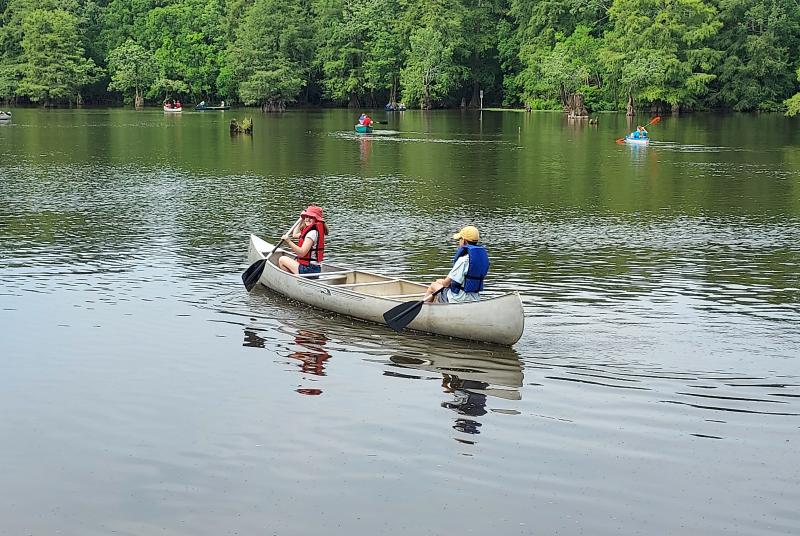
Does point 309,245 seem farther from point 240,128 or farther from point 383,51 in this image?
point 383,51

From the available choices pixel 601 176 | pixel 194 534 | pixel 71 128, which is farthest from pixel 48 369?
pixel 71 128

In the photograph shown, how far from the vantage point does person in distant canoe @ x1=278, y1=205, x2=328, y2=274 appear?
20.4 m

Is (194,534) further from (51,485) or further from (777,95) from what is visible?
(777,95)

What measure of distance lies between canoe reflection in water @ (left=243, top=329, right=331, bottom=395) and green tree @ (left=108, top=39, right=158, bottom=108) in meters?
112

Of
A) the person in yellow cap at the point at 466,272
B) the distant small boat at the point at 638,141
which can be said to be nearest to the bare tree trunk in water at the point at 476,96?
the distant small boat at the point at 638,141

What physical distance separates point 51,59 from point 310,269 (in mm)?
111429

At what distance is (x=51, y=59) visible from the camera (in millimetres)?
122375

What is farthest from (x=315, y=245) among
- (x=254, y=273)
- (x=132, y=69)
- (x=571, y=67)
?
(x=132, y=69)

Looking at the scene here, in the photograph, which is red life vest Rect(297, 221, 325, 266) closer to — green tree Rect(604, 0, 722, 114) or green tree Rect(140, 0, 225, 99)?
green tree Rect(604, 0, 722, 114)

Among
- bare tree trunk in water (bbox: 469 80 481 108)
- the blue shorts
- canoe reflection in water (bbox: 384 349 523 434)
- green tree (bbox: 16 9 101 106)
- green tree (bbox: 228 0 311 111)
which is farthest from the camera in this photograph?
bare tree trunk in water (bbox: 469 80 481 108)

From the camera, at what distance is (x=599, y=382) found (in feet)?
48.4

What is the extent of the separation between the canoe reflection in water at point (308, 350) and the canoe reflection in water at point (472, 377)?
1085 mm

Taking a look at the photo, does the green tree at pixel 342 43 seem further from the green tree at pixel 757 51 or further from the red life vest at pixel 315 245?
the red life vest at pixel 315 245

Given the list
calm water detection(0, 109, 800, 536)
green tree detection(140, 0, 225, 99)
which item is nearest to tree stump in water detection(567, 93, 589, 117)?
green tree detection(140, 0, 225, 99)
